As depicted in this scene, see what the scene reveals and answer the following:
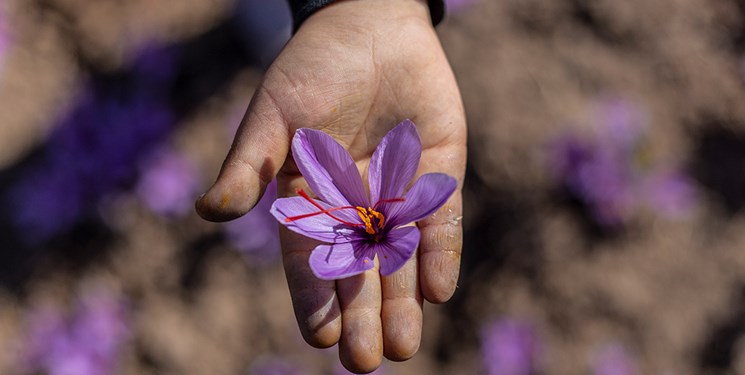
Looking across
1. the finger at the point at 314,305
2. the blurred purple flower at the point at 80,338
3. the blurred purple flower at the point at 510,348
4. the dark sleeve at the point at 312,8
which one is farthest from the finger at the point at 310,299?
the blurred purple flower at the point at 80,338

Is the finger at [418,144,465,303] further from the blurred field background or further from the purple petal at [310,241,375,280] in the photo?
the blurred field background

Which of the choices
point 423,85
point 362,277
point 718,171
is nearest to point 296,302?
point 362,277

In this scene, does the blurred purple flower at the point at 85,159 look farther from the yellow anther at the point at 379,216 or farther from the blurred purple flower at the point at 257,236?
the yellow anther at the point at 379,216

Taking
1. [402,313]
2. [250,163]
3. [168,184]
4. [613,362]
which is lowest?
[613,362]

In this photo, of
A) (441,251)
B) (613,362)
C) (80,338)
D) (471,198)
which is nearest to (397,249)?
(441,251)

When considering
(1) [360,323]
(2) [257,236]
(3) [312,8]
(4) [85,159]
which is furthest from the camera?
(4) [85,159]

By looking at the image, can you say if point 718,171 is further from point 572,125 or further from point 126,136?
point 126,136

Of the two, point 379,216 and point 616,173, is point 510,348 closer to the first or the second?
point 616,173
